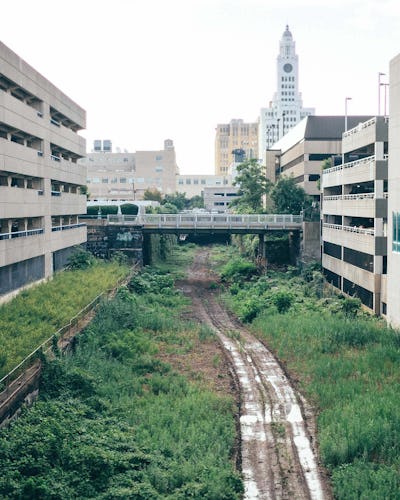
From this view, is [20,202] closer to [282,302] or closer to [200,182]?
[282,302]

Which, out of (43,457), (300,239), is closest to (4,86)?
(43,457)

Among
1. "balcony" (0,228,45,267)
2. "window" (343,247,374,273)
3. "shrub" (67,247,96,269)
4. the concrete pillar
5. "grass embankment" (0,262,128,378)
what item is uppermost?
the concrete pillar

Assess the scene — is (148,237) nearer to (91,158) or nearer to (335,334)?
(335,334)

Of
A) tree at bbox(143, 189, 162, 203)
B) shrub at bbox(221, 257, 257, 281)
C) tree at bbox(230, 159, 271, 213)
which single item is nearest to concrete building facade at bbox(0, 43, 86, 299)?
shrub at bbox(221, 257, 257, 281)

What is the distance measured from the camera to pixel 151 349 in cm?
3209

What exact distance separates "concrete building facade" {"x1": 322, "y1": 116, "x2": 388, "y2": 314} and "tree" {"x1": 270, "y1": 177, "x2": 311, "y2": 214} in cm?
1140

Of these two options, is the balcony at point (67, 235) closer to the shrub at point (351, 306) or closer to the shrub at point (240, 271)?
the shrub at point (240, 271)

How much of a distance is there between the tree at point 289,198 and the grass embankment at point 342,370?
16.6 meters

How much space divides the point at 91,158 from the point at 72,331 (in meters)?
124

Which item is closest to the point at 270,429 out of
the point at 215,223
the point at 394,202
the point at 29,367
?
the point at 29,367

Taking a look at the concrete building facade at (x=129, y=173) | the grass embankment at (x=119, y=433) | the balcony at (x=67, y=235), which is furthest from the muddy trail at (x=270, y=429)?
the concrete building facade at (x=129, y=173)

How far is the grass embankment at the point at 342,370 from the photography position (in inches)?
749

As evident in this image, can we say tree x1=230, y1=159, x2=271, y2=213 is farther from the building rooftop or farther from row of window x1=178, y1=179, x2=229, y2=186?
row of window x1=178, y1=179, x2=229, y2=186

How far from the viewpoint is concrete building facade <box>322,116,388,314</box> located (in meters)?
39.1
